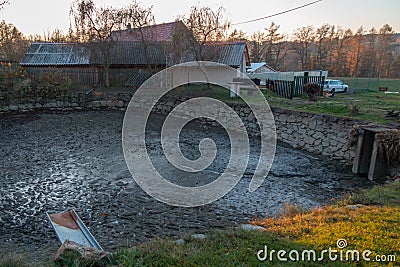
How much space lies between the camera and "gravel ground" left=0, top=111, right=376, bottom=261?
13.3 ft

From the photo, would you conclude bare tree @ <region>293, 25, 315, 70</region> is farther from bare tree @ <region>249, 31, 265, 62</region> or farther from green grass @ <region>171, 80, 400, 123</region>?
green grass @ <region>171, 80, 400, 123</region>

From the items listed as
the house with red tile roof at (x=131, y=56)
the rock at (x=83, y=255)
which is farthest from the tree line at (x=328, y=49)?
the rock at (x=83, y=255)

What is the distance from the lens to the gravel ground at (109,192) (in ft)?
13.3

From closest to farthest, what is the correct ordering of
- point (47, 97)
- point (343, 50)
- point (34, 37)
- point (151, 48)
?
point (47, 97), point (151, 48), point (34, 37), point (343, 50)

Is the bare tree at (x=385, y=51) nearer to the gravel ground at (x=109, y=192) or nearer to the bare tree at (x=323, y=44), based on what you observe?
the bare tree at (x=323, y=44)

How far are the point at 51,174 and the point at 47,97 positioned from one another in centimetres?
933

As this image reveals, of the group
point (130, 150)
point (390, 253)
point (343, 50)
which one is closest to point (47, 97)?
point (130, 150)

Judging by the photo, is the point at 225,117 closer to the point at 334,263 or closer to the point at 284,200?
the point at 284,200

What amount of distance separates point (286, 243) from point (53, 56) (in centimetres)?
2037

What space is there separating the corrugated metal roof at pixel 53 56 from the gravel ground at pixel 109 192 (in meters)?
10.2

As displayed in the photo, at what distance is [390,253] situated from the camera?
2.54 meters

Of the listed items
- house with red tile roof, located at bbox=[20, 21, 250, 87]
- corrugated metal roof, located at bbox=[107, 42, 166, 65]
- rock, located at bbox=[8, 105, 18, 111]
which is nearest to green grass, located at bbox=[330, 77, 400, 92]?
house with red tile roof, located at bbox=[20, 21, 250, 87]

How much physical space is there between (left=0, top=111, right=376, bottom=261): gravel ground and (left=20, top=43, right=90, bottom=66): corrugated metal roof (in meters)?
10.2

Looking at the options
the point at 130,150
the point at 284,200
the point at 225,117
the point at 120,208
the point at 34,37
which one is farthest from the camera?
the point at 34,37
